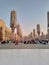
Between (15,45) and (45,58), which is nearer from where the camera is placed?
(45,58)

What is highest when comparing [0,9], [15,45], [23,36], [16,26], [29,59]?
[0,9]

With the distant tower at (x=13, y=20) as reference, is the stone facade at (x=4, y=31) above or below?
below

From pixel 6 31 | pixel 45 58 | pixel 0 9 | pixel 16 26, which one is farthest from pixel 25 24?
pixel 45 58

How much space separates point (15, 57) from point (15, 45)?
0.28 m

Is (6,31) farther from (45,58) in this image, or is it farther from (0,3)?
(45,58)

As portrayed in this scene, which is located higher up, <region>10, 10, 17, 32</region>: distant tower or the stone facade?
<region>10, 10, 17, 32</region>: distant tower

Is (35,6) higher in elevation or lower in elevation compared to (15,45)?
higher

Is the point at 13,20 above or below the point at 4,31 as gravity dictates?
above

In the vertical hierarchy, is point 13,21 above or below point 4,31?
above

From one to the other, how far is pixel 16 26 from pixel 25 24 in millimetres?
179

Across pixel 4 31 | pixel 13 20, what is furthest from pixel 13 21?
pixel 4 31

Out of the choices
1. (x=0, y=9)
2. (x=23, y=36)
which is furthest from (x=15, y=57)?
(x=0, y=9)

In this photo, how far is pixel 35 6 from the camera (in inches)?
111

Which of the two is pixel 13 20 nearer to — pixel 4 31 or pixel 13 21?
pixel 13 21
